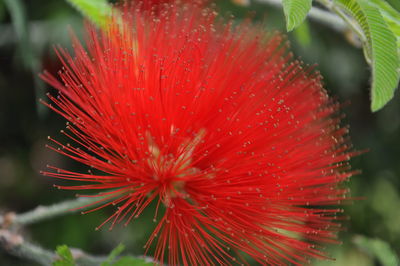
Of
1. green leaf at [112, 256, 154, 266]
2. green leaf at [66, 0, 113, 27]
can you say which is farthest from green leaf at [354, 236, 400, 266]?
green leaf at [66, 0, 113, 27]

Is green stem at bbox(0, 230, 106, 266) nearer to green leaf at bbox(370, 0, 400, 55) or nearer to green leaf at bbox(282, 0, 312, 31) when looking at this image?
green leaf at bbox(282, 0, 312, 31)

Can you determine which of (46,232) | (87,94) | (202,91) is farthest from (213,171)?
(46,232)

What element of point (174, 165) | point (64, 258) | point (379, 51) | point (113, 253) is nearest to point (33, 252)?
point (64, 258)

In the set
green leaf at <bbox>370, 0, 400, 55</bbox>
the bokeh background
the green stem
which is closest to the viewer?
green leaf at <bbox>370, 0, 400, 55</bbox>

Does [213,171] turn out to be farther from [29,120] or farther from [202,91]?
[29,120]

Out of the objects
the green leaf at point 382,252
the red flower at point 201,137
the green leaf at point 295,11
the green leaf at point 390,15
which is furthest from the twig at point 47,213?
the green leaf at point 382,252

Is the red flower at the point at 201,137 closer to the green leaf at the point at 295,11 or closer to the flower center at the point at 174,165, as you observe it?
the flower center at the point at 174,165

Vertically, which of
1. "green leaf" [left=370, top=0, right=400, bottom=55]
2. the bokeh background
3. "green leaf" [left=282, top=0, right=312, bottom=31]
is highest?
"green leaf" [left=370, top=0, right=400, bottom=55]
